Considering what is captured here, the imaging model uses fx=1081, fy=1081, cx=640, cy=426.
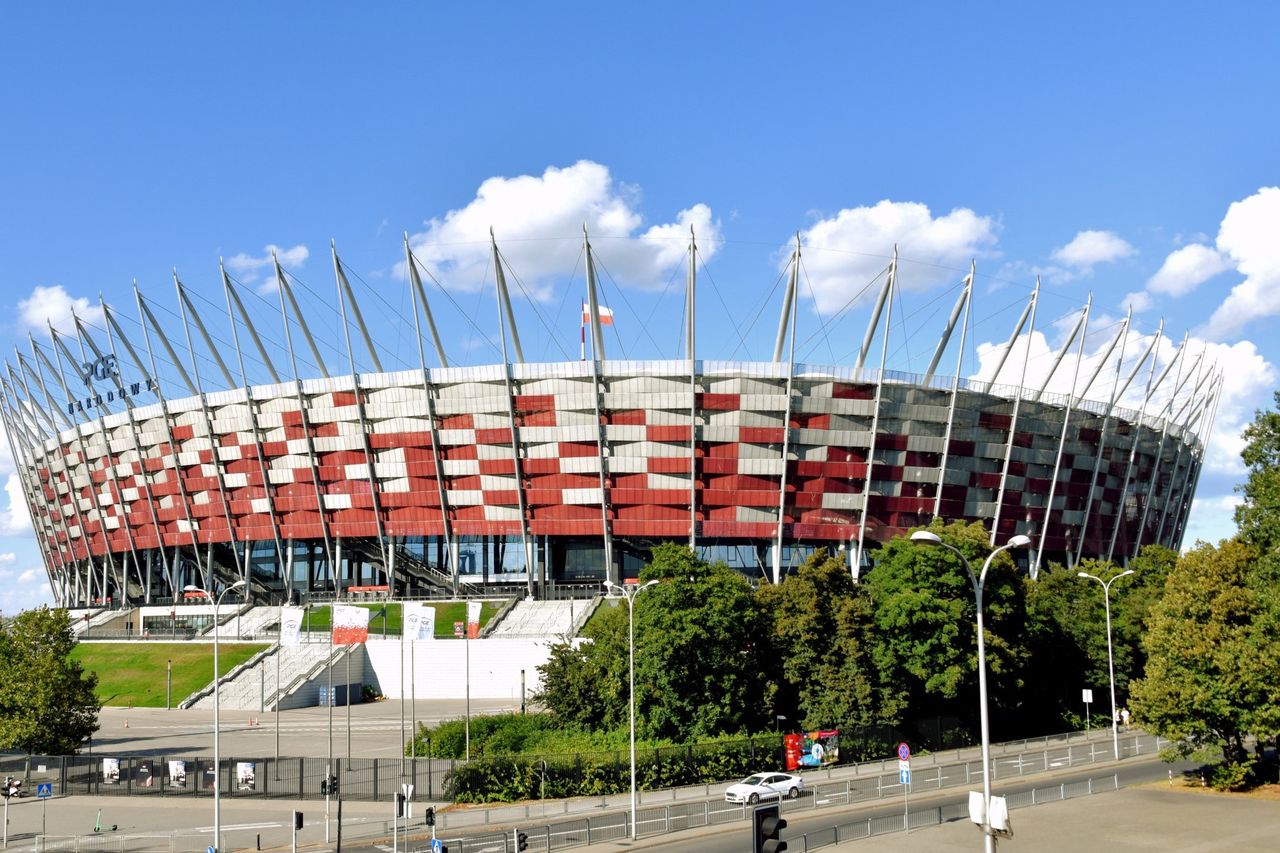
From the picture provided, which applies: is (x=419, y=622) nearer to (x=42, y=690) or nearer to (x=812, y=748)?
(x=812, y=748)

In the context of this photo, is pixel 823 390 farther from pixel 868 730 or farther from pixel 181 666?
pixel 181 666

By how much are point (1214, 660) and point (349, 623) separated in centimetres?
3628

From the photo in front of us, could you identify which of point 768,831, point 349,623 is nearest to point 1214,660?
point 768,831

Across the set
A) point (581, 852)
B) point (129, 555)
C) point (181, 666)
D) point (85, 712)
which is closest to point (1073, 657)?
point (581, 852)

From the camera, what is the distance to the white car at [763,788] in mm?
42875

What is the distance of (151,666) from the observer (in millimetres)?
94625

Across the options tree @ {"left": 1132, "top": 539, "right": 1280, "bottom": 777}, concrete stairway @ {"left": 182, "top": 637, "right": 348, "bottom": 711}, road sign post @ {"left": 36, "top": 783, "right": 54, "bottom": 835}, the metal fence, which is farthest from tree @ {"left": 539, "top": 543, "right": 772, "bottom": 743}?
concrete stairway @ {"left": 182, "top": 637, "right": 348, "bottom": 711}

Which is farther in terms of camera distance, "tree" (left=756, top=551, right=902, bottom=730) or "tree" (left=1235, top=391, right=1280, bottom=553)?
"tree" (left=756, top=551, right=902, bottom=730)

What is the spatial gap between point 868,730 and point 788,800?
1283cm

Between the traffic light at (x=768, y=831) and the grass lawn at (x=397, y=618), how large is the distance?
79414 mm

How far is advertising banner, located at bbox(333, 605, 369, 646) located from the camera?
4716cm

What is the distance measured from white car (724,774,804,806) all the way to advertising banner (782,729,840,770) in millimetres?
5530

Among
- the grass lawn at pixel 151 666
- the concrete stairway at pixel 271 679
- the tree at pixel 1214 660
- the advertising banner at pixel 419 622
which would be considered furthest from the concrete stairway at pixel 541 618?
the tree at pixel 1214 660

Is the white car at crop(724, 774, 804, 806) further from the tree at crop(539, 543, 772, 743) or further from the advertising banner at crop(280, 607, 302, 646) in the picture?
the advertising banner at crop(280, 607, 302, 646)
